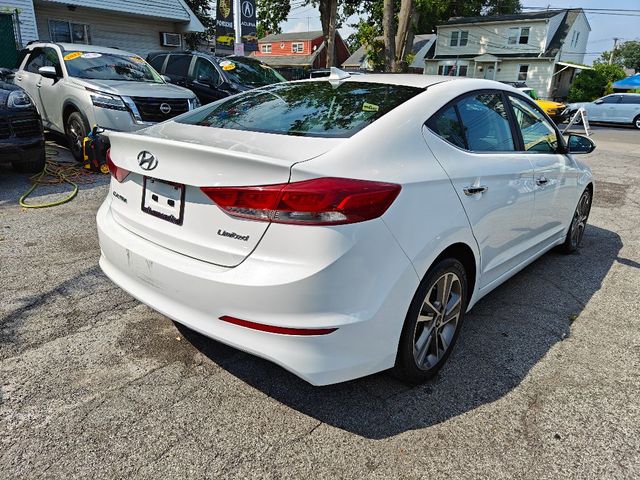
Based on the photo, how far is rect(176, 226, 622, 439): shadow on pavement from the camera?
8.07ft

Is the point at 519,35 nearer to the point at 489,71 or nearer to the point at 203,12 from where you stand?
the point at 489,71

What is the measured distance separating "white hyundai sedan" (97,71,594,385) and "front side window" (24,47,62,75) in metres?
6.41

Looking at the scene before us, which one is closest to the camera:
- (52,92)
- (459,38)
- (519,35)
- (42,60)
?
(52,92)

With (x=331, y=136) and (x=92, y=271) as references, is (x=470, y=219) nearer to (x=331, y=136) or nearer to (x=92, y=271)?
(x=331, y=136)

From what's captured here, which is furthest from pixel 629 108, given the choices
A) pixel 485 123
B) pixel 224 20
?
pixel 485 123

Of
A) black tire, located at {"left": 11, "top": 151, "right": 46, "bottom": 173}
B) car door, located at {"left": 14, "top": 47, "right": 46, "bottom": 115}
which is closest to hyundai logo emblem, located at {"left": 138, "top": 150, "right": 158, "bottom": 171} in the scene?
black tire, located at {"left": 11, "top": 151, "right": 46, "bottom": 173}

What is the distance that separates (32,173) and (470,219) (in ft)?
21.2

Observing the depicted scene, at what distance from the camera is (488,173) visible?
2812 millimetres

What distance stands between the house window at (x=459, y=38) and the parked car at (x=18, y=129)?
40.2 m

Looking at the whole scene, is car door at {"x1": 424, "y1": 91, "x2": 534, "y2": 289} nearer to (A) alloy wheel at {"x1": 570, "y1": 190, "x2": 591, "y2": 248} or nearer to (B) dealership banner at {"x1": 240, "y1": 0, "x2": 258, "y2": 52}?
(A) alloy wheel at {"x1": 570, "y1": 190, "x2": 591, "y2": 248}

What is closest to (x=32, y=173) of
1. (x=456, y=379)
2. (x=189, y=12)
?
(x=456, y=379)

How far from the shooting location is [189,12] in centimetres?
1800

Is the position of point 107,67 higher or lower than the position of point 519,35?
lower

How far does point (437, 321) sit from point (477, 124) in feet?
4.09
